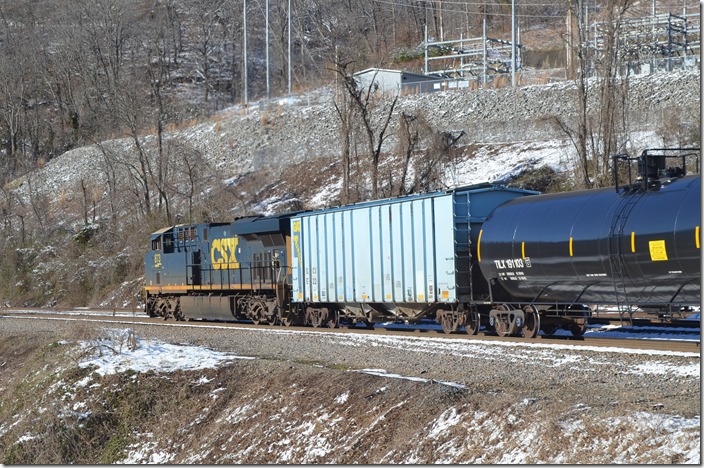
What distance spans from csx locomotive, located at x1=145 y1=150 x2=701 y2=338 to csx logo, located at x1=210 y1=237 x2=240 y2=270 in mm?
64

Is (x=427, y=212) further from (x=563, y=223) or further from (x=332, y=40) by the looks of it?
(x=332, y=40)

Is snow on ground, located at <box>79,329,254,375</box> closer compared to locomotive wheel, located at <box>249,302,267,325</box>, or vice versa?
snow on ground, located at <box>79,329,254,375</box>

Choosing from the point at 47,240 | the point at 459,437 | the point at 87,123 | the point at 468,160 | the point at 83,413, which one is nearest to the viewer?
the point at 459,437

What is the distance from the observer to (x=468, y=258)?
18.9 meters

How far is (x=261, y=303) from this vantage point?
25953 mm

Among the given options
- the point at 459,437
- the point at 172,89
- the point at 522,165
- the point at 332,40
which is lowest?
the point at 459,437

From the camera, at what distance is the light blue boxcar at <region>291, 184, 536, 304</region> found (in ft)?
61.9

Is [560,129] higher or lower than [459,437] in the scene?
higher

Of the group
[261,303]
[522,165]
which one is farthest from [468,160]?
[261,303]

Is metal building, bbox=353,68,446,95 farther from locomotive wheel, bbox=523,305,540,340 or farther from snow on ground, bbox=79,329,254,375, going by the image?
locomotive wheel, bbox=523,305,540,340

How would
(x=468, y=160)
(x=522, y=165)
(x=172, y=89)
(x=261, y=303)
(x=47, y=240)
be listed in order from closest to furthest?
(x=261, y=303) < (x=522, y=165) < (x=468, y=160) < (x=47, y=240) < (x=172, y=89)

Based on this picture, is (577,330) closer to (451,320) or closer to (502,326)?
(502,326)

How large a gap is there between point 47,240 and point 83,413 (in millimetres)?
40139

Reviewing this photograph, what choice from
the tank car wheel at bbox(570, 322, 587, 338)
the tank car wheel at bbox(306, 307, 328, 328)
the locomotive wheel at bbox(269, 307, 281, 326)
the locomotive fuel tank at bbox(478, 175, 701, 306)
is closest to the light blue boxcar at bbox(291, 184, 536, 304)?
the tank car wheel at bbox(306, 307, 328, 328)
